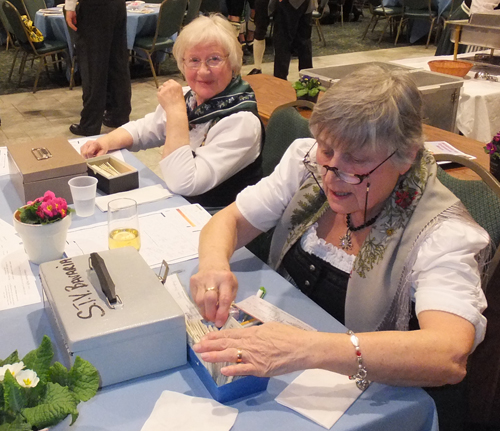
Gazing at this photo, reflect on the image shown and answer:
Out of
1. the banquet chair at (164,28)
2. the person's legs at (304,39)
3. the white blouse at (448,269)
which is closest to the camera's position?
the white blouse at (448,269)

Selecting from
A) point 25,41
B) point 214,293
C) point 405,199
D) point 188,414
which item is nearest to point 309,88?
point 405,199

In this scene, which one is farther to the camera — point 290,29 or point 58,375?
point 290,29

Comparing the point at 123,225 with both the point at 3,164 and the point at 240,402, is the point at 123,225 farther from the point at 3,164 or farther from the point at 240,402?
the point at 3,164

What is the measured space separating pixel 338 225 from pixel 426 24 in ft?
27.1

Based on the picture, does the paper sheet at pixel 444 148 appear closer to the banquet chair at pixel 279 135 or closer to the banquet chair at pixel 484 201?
the banquet chair at pixel 279 135

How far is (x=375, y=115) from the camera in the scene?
1.18m

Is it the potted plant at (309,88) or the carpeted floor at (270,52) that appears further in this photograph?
the carpeted floor at (270,52)

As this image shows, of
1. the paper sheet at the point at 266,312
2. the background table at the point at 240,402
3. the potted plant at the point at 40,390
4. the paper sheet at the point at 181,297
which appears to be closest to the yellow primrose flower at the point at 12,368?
the potted plant at the point at 40,390

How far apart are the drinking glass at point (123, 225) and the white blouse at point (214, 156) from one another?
39cm

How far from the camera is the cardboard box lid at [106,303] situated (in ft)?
3.14

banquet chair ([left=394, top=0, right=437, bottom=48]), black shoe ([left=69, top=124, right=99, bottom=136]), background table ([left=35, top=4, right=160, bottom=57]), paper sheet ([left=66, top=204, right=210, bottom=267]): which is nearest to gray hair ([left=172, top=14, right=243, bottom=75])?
paper sheet ([left=66, top=204, right=210, bottom=267])

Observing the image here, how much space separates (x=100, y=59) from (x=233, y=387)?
152 inches

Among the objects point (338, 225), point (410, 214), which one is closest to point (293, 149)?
point (338, 225)

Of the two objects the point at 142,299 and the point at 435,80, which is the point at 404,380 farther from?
the point at 435,80
